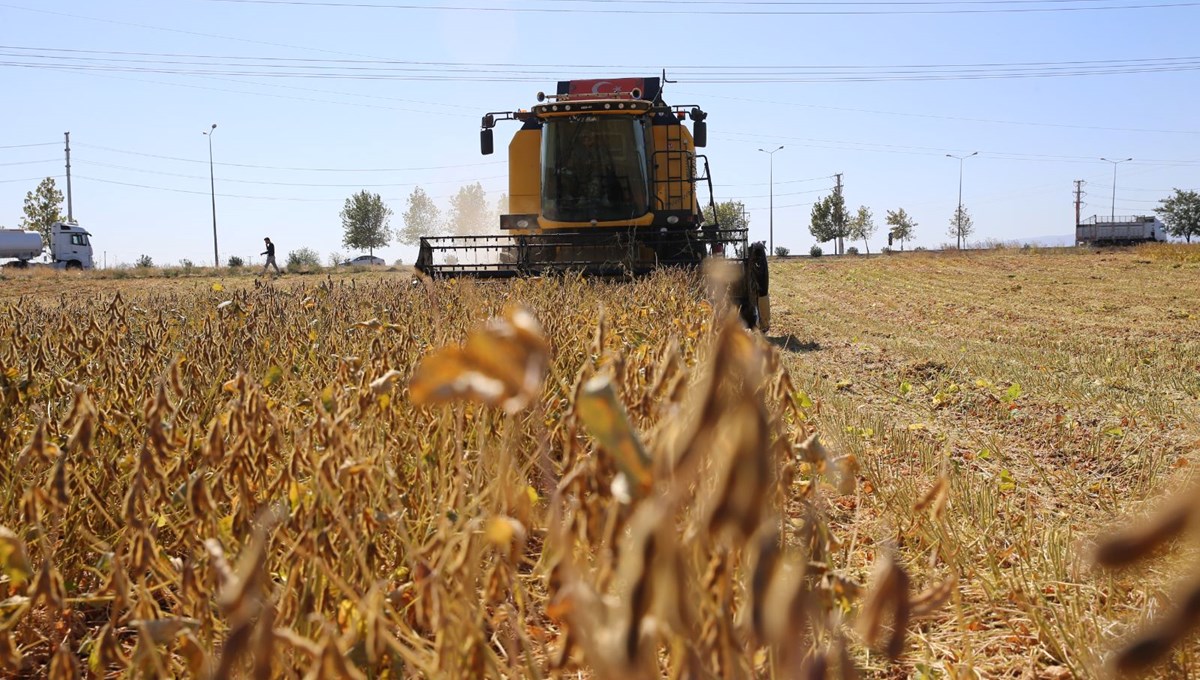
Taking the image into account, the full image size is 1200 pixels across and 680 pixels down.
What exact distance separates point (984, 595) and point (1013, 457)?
2.43 m

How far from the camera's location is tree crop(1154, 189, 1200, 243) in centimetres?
8962

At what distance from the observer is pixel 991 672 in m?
2.34

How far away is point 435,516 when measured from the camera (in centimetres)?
209

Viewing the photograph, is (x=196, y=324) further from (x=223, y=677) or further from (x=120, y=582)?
(x=223, y=677)

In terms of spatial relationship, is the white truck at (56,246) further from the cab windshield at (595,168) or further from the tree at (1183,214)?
the tree at (1183,214)

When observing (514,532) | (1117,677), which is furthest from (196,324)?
(1117,677)

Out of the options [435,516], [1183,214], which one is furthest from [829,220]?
[435,516]

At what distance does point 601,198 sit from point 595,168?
15.8 inches

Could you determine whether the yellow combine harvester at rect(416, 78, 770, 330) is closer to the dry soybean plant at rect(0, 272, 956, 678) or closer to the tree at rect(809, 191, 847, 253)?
the dry soybean plant at rect(0, 272, 956, 678)

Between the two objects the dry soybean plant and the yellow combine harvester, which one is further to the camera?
the yellow combine harvester

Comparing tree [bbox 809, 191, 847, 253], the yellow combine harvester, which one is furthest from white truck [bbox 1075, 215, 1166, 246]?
the yellow combine harvester

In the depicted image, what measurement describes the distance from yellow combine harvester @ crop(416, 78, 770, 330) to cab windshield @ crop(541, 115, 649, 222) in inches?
0.5

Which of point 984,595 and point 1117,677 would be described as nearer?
point 1117,677

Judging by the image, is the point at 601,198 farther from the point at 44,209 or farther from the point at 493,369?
the point at 44,209
